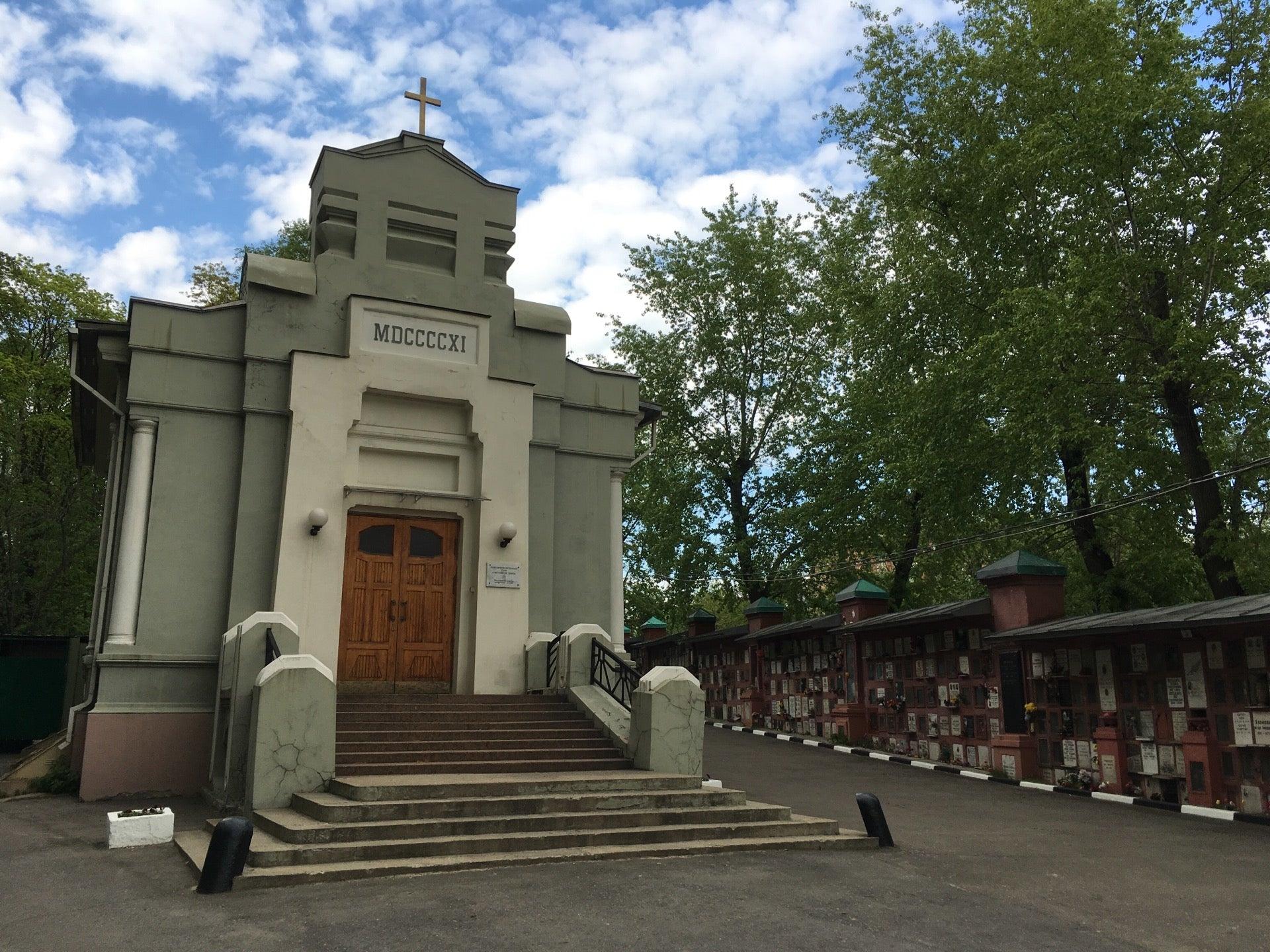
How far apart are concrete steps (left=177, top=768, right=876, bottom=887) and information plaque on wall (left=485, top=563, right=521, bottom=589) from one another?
167 inches

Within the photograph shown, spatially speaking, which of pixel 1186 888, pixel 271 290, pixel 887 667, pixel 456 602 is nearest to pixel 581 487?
pixel 456 602

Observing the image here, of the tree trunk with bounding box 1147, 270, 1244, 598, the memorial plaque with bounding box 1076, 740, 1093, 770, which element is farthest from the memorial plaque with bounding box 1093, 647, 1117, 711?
the tree trunk with bounding box 1147, 270, 1244, 598

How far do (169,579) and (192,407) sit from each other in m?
2.25

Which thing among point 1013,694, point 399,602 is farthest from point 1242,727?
point 399,602

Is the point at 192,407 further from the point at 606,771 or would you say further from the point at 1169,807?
the point at 1169,807

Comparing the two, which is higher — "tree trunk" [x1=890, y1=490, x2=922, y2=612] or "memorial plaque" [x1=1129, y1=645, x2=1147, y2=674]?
"tree trunk" [x1=890, y1=490, x2=922, y2=612]

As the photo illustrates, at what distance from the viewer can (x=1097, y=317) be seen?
1628 cm

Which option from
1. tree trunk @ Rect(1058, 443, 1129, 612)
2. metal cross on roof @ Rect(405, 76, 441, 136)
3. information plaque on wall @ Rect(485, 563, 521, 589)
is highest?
metal cross on roof @ Rect(405, 76, 441, 136)

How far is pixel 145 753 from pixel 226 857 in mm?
5675

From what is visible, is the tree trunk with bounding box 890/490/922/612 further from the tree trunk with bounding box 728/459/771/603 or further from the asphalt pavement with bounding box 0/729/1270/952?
the asphalt pavement with bounding box 0/729/1270/952

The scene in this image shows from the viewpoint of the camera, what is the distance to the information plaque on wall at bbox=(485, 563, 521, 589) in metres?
13.7

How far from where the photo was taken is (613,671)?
1287cm

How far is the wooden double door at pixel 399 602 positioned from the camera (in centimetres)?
1329

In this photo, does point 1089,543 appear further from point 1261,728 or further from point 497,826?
point 497,826
